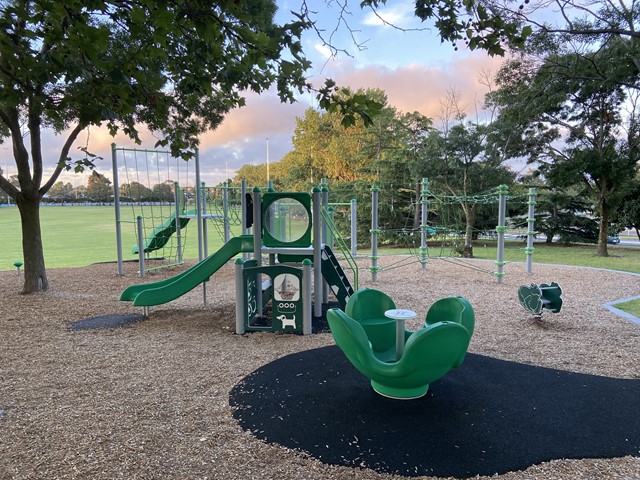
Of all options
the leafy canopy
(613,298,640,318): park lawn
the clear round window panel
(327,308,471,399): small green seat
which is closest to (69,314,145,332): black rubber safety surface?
the clear round window panel

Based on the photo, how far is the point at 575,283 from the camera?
30.8ft

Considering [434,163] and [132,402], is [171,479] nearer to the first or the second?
[132,402]

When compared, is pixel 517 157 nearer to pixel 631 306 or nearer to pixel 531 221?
pixel 531 221

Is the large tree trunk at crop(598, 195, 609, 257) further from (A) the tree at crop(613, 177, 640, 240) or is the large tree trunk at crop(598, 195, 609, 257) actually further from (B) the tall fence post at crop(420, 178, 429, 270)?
(B) the tall fence post at crop(420, 178, 429, 270)

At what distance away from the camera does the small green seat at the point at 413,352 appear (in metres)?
3.09

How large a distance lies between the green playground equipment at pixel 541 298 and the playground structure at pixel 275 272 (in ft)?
8.87

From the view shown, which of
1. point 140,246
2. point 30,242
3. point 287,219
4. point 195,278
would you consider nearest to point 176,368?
point 195,278

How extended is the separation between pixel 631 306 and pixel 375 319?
18.6ft

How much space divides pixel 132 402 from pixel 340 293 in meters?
3.58

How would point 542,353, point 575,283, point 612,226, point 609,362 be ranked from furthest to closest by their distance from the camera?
1. point 612,226
2. point 575,283
3. point 542,353
4. point 609,362

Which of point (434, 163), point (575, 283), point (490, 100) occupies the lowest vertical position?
point (575, 283)

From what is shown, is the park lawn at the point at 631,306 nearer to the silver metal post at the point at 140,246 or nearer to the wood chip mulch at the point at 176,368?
the wood chip mulch at the point at 176,368

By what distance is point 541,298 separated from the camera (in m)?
5.98

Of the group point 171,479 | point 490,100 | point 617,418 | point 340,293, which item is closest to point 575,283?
point 340,293
